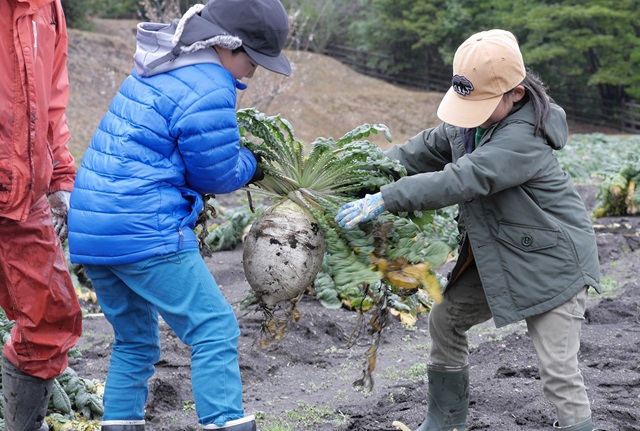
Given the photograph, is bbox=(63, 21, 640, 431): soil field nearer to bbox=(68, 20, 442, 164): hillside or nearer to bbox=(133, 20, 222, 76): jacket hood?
bbox=(133, 20, 222, 76): jacket hood

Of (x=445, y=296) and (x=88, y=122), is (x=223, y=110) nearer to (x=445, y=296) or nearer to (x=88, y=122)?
(x=445, y=296)

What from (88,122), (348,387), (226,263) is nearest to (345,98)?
(88,122)

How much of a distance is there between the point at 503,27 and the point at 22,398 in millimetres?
28093

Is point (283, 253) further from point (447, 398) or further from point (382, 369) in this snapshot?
point (382, 369)

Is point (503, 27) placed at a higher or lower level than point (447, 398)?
lower

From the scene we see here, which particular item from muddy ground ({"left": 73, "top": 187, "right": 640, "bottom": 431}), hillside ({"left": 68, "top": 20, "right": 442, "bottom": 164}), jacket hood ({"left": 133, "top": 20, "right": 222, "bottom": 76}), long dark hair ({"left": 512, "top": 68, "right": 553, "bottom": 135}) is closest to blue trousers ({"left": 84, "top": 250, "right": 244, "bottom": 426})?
jacket hood ({"left": 133, "top": 20, "right": 222, "bottom": 76})

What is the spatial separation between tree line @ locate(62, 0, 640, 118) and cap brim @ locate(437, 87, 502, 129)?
2163 cm

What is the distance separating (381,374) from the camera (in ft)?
17.0

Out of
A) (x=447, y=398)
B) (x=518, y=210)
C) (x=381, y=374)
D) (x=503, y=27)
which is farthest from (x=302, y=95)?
(x=518, y=210)

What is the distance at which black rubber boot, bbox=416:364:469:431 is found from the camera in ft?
12.9

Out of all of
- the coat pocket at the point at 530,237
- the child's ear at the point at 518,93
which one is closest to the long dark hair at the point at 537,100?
the child's ear at the point at 518,93

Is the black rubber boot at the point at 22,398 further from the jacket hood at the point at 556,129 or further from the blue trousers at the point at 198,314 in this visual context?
the jacket hood at the point at 556,129

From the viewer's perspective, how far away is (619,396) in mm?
4398

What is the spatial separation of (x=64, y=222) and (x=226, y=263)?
402 centimetres
